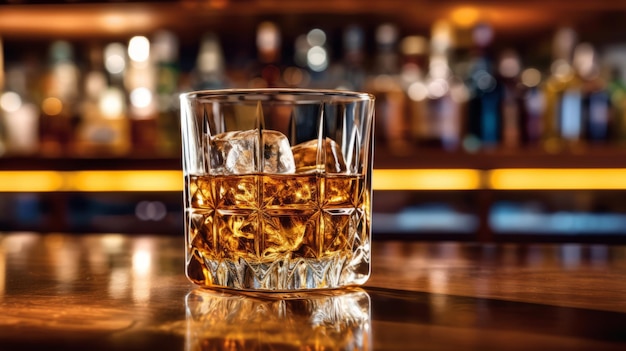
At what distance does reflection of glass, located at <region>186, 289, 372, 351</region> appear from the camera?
0.31 meters

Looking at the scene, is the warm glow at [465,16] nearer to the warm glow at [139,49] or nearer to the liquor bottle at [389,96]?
the liquor bottle at [389,96]

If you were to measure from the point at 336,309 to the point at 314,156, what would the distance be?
121 millimetres

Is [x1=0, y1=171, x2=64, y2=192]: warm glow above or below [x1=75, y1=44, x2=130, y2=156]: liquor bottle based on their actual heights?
below

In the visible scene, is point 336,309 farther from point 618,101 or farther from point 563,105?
point 618,101

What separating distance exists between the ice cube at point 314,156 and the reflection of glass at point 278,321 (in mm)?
80

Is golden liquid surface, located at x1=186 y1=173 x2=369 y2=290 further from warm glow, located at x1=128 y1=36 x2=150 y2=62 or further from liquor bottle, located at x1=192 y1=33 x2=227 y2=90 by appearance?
warm glow, located at x1=128 y1=36 x2=150 y2=62

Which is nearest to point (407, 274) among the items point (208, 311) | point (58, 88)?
point (208, 311)

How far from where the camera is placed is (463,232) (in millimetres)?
1798

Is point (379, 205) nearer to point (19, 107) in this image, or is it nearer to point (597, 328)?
point (19, 107)

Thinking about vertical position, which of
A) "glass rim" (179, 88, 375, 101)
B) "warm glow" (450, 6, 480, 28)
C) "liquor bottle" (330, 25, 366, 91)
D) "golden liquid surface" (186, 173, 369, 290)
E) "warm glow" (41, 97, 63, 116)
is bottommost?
"golden liquid surface" (186, 173, 369, 290)

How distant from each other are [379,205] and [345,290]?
1328mm

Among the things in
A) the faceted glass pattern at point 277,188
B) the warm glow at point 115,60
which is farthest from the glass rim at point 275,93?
the warm glow at point 115,60

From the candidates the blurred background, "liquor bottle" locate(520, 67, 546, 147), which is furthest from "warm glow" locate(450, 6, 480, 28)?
"liquor bottle" locate(520, 67, 546, 147)

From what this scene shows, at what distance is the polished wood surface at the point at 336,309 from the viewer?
1.06 feet
